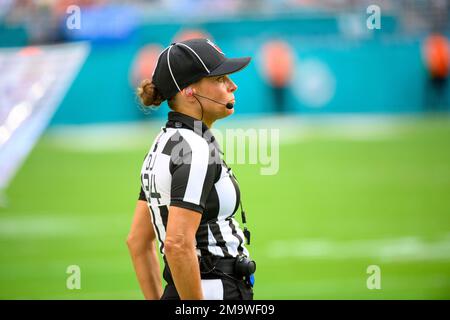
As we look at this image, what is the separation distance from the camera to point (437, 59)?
66.0 feet

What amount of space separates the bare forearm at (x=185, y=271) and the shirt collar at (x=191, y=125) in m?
0.51

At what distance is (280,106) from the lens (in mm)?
20953

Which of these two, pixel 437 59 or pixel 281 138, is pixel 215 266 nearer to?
pixel 281 138

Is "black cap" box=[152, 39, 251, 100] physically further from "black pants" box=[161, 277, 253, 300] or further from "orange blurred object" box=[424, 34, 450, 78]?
"orange blurred object" box=[424, 34, 450, 78]

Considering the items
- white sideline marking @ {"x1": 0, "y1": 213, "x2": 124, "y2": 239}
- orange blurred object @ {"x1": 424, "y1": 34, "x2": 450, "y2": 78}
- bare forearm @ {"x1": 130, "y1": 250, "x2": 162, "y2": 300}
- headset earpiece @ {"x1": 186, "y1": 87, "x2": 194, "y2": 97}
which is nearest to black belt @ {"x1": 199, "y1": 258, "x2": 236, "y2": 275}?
bare forearm @ {"x1": 130, "y1": 250, "x2": 162, "y2": 300}

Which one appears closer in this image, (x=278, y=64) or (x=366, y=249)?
(x=366, y=249)

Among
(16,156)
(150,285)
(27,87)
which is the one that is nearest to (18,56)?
→ (27,87)

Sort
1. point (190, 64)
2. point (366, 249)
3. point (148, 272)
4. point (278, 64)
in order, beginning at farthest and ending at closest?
point (278, 64) < point (366, 249) < point (148, 272) < point (190, 64)

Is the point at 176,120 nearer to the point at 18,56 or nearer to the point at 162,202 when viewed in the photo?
the point at 162,202

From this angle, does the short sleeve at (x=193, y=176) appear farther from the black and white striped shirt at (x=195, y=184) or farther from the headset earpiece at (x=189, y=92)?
the headset earpiece at (x=189, y=92)

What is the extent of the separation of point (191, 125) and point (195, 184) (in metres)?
0.35

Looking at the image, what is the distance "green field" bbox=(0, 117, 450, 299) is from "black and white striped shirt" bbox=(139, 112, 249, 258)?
406cm

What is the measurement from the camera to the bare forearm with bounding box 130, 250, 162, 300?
4180 millimetres

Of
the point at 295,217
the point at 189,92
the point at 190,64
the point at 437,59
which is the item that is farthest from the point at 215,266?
the point at 437,59
